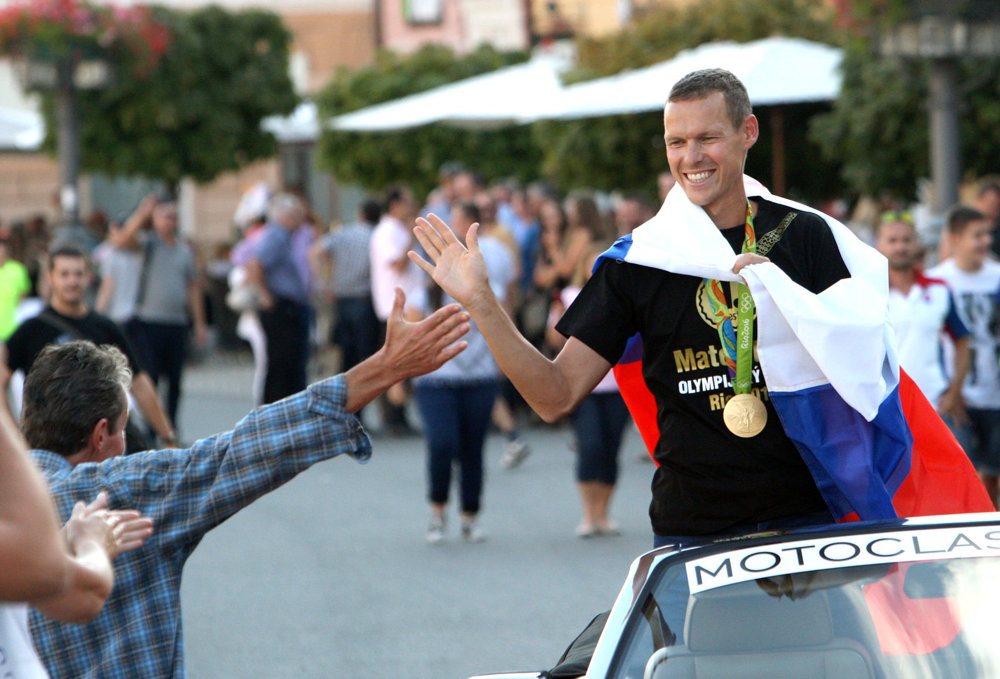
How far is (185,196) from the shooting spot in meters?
35.2

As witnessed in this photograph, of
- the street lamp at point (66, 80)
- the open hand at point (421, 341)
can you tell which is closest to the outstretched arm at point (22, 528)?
the open hand at point (421, 341)

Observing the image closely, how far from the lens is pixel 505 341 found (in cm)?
376

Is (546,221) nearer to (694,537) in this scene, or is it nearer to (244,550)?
(244,550)

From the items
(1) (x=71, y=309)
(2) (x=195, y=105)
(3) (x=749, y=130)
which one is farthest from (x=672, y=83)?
(2) (x=195, y=105)

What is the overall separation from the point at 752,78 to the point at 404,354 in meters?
11.1

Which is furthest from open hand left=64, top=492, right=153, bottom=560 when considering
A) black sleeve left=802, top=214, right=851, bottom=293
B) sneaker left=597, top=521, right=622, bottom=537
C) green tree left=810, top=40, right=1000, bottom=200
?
green tree left=810, top=40, right=1000, bottom=200

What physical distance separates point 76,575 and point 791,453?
201cm

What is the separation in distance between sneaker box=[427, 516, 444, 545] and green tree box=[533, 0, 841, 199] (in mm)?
8520

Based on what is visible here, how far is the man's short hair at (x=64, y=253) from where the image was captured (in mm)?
7894

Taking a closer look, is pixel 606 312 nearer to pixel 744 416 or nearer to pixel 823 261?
pixel 744 416

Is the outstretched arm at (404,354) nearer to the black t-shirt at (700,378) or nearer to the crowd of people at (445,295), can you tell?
the black t-shirt at (700,378)

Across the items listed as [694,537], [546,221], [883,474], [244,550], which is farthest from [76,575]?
[546,221]

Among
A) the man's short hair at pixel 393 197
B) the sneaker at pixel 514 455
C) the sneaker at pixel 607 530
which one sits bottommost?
the sneaker at pixel 514 455

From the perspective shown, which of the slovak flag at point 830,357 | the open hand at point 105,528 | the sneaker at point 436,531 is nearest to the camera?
the open hand at point 105,528
